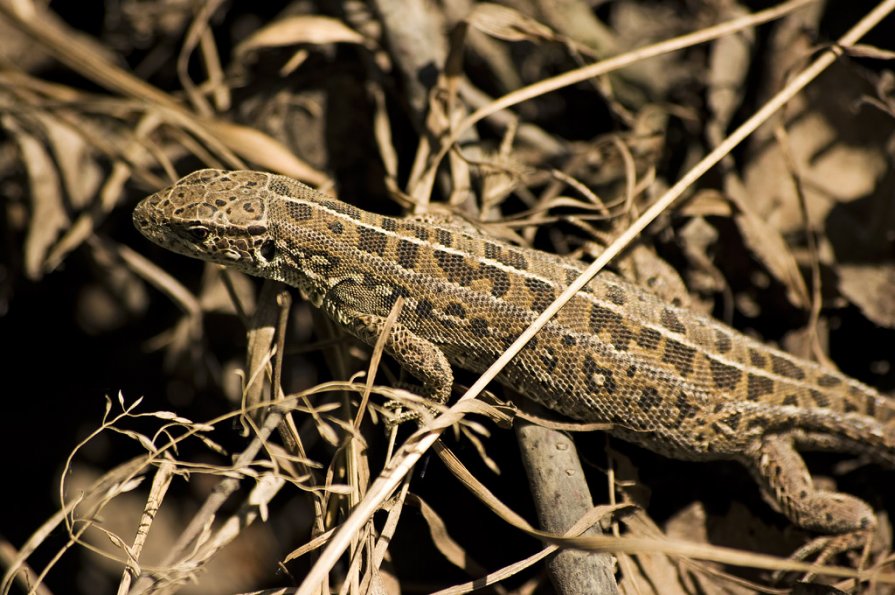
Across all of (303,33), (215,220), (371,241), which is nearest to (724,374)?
(371,241)

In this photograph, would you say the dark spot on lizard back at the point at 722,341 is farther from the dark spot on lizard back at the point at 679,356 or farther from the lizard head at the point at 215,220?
the lizard head at the point at 215,220

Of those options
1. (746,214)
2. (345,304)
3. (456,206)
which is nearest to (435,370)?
(345,304)

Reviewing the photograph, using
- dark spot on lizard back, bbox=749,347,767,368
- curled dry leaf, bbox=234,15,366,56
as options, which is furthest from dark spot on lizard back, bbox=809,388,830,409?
curled dry leaf, bbox=234,15,366,56

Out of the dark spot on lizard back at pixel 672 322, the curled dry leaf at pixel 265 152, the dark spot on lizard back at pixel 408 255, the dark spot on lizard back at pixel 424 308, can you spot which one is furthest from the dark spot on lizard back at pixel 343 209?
the dark spot on lizard back at pixel 672 322

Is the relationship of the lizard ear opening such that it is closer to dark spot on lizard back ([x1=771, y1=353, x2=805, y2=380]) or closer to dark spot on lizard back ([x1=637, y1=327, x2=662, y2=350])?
dark spot on lizard back ([x1=637, y1=327, x2=662, y2=350])

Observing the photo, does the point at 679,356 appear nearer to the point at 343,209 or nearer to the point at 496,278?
the point at 496,278

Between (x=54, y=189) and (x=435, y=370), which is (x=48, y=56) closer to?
(x=54, y=189)
